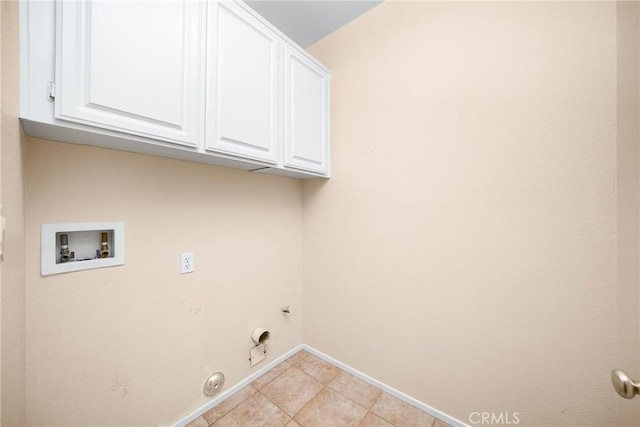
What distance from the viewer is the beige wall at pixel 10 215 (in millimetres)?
575

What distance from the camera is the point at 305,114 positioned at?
5.33 ft

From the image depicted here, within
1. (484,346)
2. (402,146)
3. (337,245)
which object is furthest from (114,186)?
(484,346)

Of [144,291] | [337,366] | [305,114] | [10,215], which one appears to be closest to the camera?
[10,215]

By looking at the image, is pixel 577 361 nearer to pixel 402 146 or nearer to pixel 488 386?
pixel 488 386

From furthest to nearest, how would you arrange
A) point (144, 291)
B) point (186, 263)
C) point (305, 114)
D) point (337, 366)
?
point (337, 366), point (305, 114), point (186, 263), point (144, 291)

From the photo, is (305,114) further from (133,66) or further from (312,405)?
(312,405)

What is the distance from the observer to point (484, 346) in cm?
124

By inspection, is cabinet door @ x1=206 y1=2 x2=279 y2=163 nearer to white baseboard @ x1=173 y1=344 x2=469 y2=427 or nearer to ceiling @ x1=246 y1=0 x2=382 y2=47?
ceiling @ x1=246 y1=0 x2=382 y2=47

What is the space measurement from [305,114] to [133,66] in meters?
0.96

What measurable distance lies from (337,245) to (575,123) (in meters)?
1.41

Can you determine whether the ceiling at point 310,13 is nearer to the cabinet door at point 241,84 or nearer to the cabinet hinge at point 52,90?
the cabinet door at point 241,84

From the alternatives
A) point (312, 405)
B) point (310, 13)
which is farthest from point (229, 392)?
point (310, 13)

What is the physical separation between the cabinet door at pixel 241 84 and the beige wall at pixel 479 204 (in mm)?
607

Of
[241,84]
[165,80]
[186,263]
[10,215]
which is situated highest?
[241,84]
